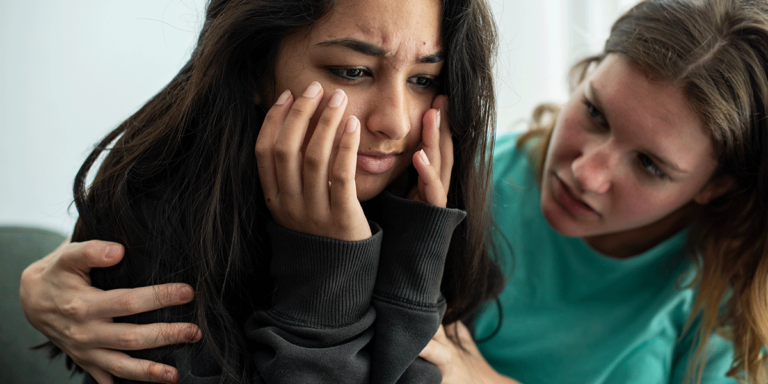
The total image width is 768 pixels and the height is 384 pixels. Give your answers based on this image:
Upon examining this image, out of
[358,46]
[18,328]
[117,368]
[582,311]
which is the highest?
[358,46]

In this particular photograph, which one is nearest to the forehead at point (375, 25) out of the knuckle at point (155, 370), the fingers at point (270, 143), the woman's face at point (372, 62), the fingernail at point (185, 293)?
the woman's face at point (372, 62)

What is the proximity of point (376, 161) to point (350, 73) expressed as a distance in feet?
0.49

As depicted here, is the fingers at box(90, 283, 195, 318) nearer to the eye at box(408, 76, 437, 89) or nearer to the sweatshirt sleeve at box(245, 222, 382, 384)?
the sweatshirt sleeve at box(245, 222, 382, 384)

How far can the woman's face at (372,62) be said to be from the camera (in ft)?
2.57

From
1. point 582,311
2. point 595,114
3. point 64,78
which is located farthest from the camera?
point 64,78

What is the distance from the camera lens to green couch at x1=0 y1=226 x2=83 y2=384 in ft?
3.72

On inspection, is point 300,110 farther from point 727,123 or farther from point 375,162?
point 727,123

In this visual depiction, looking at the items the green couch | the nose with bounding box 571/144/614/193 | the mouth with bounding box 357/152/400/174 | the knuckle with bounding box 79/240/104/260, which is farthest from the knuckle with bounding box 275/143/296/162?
the green couch

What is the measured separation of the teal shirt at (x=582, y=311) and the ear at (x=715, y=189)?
16 cm

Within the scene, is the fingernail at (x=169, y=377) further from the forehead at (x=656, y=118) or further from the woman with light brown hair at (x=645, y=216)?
the forehead at (x=656, y=118)

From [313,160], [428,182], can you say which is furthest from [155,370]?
[428,182]

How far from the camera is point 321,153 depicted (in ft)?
2.66

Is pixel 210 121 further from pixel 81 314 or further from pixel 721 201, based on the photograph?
pixel 721 201

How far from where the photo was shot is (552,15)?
2.11m
